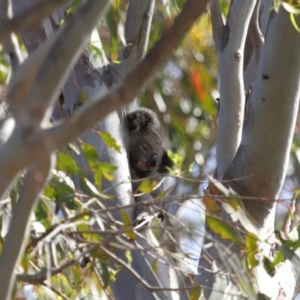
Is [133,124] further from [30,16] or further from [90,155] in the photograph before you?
[30,16]

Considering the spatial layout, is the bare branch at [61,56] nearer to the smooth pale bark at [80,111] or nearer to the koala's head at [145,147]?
the smooth pale bark at [80,111]

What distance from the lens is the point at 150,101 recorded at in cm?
548

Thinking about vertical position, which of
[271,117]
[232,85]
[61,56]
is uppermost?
[232,85]

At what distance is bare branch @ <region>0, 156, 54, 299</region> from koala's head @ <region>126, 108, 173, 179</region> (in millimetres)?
2394

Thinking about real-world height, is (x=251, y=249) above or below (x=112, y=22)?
below

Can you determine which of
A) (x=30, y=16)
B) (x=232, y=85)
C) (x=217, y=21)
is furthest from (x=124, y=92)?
(x=217, y=21)

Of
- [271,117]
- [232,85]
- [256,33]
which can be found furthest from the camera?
[256,33]

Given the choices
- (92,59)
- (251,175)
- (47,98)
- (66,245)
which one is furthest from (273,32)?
(47,98)

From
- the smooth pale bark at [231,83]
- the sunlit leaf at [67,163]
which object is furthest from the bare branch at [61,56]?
the smooth pale bark at [231,83]

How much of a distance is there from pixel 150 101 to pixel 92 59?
2911mm

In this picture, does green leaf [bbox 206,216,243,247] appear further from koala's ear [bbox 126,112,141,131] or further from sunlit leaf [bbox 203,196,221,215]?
koala's ear [bbox 126,112,141,131]

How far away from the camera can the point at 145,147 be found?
12.9ft

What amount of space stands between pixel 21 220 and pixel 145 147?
2.71 meters

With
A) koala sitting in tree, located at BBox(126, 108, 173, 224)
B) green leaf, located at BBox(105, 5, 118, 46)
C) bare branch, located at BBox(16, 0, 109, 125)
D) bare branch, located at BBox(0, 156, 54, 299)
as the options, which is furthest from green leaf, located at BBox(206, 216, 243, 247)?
koala sitting in tree, located at BBox(126, 108, 173, 224)
